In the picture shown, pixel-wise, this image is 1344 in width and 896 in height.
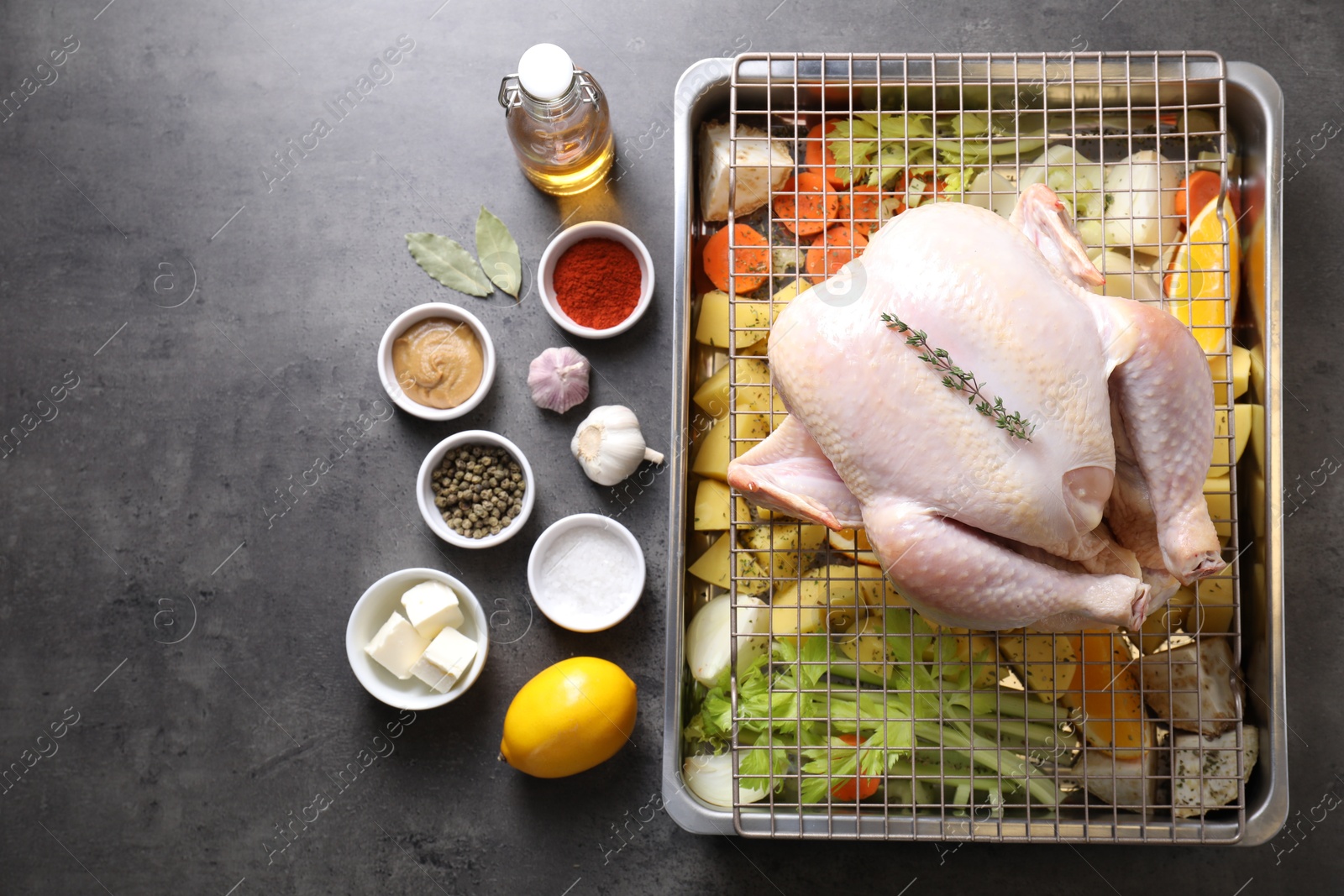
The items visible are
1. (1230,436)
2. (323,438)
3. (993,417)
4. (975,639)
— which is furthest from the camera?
(323,438)

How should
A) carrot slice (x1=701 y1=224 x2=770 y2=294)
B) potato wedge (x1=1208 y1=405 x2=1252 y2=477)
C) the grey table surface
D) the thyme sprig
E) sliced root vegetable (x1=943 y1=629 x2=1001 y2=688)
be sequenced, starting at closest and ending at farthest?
the thyme sprig < potato wedge (x1=1208 y1=405 x2=1252 y2=477) < sliced root vegetable (x1=943 y1=629 x2=1001 y2=688) < carrot slice (x1=701 y1=224 x2=770 y2=294) < the grey table surface

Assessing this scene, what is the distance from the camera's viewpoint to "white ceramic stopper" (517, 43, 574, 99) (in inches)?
73.3

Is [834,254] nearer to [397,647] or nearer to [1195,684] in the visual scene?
[1195,684]

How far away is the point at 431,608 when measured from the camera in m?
1.99

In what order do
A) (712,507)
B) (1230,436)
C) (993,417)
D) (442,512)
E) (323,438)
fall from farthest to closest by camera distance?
1. (323,438)
2. (442,512)
3. (712,507)
4. (1230,436)
5. (993,417)

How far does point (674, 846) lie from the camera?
2096 mm

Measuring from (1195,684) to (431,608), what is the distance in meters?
1.71

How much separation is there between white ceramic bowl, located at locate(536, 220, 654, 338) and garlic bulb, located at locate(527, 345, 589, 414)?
7 centimetres

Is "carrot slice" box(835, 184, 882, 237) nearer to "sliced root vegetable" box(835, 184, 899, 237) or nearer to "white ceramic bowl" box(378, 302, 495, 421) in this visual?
"sliced root vegetable" box(835, 184, 899, 237)

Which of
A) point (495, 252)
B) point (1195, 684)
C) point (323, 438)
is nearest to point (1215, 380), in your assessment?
point (1195, 684)

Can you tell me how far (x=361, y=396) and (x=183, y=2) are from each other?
1.17m

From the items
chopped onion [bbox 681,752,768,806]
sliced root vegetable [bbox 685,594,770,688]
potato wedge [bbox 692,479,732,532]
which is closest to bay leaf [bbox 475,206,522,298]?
potato wedge [bbox 692,479,732,532]

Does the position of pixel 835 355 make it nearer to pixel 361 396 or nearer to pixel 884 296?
pixel 884 296

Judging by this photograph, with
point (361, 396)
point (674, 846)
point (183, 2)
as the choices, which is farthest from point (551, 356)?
point (183, 2)
